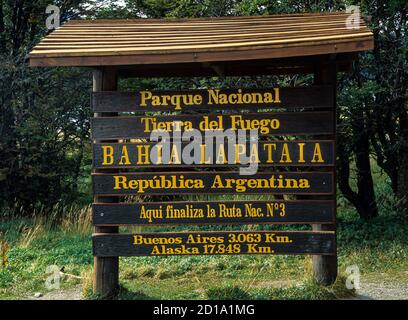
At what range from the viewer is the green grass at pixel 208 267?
24.0 ft

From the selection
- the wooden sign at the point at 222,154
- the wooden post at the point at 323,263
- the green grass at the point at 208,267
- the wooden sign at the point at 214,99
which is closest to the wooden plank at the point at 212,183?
the wooden sign at the point at 222,154

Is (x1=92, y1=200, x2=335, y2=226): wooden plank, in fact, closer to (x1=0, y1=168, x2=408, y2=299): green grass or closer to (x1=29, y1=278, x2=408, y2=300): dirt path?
(x1=0, y1=168, x2=408, y2=299): green grass

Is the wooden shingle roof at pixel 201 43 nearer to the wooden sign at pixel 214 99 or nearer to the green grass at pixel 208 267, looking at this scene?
the wooden sign at pixel 214 99

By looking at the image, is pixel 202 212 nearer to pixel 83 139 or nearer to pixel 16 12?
pixel 83 139

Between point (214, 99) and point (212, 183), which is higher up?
point (214, 99)

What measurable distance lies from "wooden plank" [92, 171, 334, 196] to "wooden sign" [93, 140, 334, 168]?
0.43 feet

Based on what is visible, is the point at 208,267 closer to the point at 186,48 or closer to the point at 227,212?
the point at 227,212

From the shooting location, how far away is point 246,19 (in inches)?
314

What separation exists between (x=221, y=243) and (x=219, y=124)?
1429 millimetres

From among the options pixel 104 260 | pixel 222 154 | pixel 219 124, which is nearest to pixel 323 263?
pixel 222 154

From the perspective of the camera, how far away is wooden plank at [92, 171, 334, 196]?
6824 millimetres

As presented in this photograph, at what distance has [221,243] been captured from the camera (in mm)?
6895

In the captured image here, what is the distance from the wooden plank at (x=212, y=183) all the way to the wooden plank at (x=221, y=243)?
512mm

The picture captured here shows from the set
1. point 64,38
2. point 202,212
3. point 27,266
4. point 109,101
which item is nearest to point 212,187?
point 202,212
